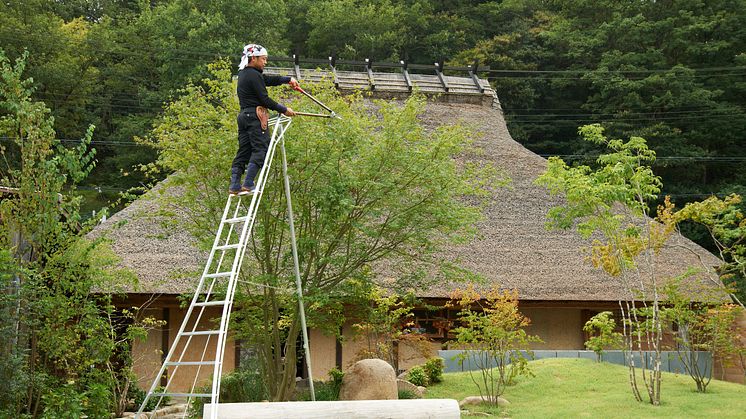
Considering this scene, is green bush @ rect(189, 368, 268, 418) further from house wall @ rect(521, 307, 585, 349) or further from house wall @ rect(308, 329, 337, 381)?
house wall @ rect(521, 307, 585, 349)

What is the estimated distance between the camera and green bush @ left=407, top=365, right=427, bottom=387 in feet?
53.7

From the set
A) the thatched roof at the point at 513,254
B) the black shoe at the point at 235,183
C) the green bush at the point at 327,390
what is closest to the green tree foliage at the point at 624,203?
the thatched roof at the point at 513,254

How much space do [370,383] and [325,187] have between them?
140 inches

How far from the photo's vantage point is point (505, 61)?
126 feet

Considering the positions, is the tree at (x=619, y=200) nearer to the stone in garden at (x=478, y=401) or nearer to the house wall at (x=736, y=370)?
the stone in garden at (x=478, y=401)

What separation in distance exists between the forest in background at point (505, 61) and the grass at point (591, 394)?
15384 mm

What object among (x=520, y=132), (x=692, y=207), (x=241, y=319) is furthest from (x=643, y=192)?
(x=520, y=132)

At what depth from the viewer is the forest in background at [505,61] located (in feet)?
108

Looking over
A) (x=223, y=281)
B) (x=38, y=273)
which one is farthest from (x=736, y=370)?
(x=38, y=273)

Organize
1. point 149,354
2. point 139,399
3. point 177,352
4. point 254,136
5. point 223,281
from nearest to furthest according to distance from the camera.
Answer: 1. point 254,136
2. point 223,281
3. point 139,399
4. point 177,352
5. point 149,354

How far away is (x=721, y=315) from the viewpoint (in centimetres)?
1545

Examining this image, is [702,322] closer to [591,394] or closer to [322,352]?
[591,394]

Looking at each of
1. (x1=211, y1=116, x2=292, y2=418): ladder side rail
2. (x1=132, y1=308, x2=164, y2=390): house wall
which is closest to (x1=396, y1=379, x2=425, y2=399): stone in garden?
(x1=132, y1=308, x2=164, y2=390): house wall

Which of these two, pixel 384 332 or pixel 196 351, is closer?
pixel 384 332
